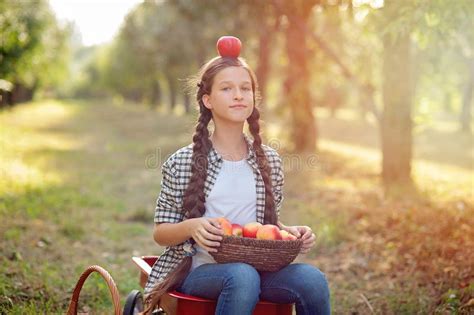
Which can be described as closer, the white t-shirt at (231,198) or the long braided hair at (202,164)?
the long braided hair at (202,164)

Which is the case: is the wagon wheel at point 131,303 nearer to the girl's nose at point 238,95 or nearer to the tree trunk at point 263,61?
the girl's nose at point 238,95

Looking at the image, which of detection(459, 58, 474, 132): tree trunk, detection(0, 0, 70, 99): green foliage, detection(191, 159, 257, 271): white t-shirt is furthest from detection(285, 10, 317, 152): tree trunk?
detection(459, 58, 474, 132): tree trunk

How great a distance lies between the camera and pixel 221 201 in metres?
3.38

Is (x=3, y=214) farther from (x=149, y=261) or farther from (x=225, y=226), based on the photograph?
(x=225, y=226)

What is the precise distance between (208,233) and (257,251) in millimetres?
260

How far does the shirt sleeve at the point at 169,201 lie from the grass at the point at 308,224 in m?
1.45

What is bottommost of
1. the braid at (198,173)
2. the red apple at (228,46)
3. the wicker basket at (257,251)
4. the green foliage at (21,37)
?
the wicker basket at (257,251)

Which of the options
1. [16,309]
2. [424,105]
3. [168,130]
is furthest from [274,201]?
[168,130]

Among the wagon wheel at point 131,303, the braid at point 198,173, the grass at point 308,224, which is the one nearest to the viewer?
the braid at point 198,173

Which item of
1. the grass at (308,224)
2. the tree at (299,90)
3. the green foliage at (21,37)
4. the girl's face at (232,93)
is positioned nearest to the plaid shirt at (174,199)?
the girl's face at (232,93)

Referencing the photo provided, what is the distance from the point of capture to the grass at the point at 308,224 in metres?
4.87

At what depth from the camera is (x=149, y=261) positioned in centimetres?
380

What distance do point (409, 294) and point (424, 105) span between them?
7.37 meters

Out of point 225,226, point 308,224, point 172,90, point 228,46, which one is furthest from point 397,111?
point 172,90
